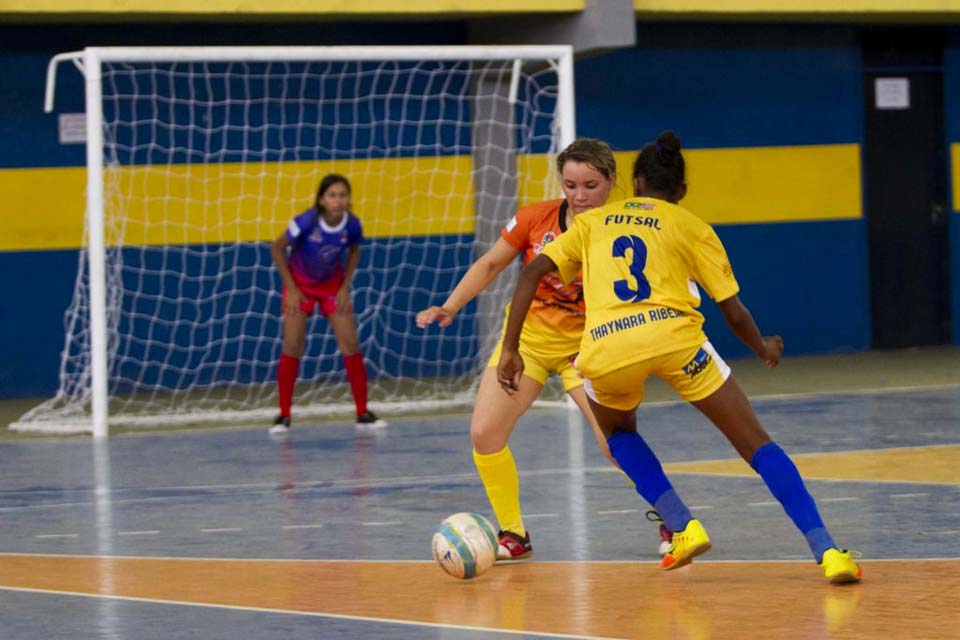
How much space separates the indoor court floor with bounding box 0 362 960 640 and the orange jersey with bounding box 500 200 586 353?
92 cm

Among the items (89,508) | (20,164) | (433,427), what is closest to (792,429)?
(433,427)

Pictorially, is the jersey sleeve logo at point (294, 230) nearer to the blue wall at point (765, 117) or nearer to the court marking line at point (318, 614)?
the blue wall at point (765, 117)

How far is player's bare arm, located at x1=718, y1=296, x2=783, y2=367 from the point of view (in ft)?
21.5

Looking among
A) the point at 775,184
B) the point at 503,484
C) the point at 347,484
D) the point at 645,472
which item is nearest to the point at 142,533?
the point at 347,484

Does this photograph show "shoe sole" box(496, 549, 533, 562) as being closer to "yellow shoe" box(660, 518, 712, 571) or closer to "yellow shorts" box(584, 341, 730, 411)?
"yellow shoe" box(660, 518, 712, 571)

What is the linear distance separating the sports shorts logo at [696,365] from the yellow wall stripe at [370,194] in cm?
830

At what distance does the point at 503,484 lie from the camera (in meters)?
7.40

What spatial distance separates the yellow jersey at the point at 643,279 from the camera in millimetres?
6551

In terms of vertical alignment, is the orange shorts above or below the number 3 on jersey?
below

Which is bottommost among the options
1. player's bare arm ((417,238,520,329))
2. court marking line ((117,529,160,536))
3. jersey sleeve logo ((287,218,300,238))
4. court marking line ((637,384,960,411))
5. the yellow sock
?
court marking line ((637,384,960,411))

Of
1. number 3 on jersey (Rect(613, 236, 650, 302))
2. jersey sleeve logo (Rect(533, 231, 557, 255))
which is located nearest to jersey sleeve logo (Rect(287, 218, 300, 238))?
jersey sleeve logo (Rect(533, 231, 557, 255))

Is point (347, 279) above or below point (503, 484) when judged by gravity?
above

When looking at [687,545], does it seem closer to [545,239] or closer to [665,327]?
[665,327]

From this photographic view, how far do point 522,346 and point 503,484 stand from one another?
57cm
